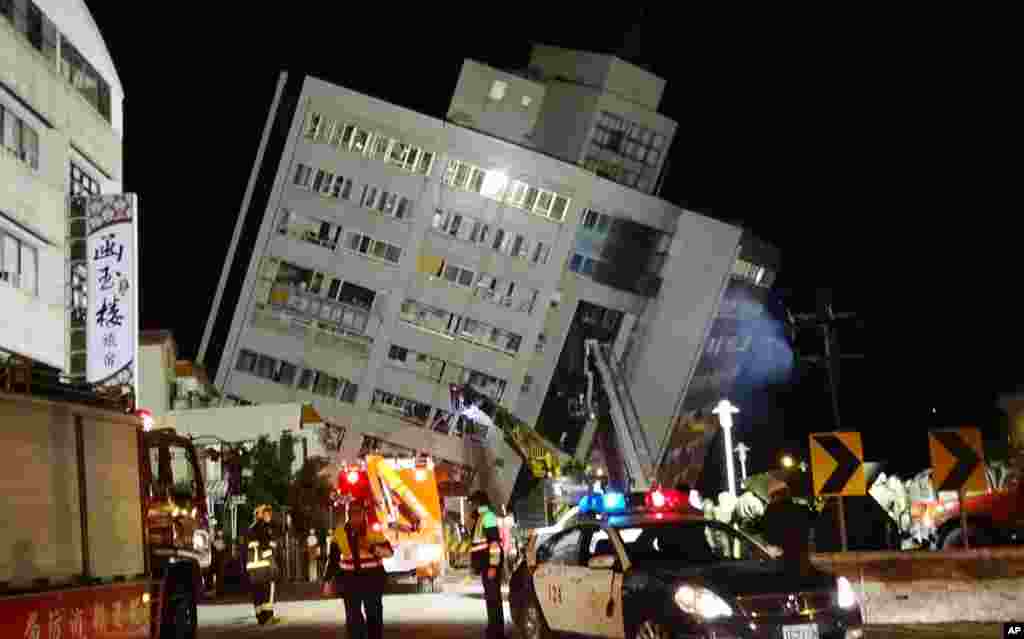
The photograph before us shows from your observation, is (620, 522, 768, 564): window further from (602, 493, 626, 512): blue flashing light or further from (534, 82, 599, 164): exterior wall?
(534, 82, 599, 164): exterior wall

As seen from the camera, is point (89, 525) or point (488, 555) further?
point (488, 555)

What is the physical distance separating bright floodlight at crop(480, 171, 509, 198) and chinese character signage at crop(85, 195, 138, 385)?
30841 millimetres

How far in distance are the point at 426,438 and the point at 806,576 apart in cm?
5256

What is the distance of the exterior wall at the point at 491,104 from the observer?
222 feet

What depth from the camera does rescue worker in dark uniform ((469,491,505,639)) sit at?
14.8 meters

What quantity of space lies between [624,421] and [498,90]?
134ft

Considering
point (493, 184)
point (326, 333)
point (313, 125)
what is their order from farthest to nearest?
1. point (493, 184)
2. point (326, 333)
3. point (313, 125)

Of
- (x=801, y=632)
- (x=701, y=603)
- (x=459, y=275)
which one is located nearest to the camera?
(x=801, y=632)

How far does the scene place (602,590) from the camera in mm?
12070

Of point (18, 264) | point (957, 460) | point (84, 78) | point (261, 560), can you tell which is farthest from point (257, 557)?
point (84, 78)

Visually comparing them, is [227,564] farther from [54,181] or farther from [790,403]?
[790,403]

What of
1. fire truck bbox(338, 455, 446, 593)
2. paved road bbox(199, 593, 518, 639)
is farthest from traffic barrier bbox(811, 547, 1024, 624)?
fire truck bbox(338, 455, 446, 593)

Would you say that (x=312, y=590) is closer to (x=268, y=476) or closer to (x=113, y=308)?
(x=113, y=308)

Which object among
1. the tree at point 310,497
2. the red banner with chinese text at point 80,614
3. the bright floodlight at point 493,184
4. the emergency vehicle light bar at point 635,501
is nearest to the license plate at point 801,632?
the emergency vehicle light bar at point 635,501
